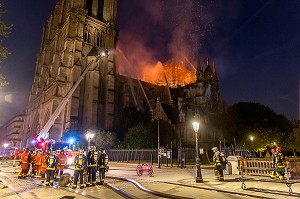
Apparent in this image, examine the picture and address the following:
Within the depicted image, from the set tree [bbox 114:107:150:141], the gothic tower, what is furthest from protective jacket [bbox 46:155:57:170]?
tree [bbox 114:107:150:141]

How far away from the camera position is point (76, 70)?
43781 millimetres

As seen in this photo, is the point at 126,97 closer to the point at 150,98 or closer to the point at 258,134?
the point at 150,98

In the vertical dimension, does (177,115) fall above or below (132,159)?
above

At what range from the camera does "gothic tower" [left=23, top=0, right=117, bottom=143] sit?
140 feet

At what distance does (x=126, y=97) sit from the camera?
170 ft

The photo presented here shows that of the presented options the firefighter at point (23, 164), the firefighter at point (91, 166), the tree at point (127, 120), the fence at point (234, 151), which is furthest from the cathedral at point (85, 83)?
the firefighter at point (91, 166)

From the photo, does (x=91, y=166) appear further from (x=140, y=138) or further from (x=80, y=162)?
(x=140, y=138)

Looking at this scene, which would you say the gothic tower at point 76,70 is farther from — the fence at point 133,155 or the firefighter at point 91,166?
the firefighter at point 91,166

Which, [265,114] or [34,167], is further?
[265,114]

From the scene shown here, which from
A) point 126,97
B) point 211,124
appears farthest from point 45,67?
point 211,124

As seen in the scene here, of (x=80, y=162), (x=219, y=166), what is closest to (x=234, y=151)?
(x=219, y=166)

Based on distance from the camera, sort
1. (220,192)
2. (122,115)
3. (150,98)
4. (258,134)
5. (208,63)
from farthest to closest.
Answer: (208,63), (150,98), (122,115), (258,134), (220,192)

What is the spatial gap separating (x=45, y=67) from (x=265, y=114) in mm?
54641

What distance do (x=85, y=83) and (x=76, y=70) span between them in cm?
365
